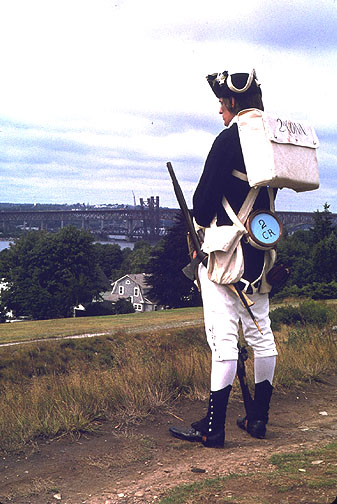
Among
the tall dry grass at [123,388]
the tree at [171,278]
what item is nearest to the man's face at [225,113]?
the tall dry grass at [123,388]

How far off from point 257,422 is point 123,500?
141 cm

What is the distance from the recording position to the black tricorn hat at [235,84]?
4.15 metres

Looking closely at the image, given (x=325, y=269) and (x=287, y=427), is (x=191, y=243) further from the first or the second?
(x=325, y=269)

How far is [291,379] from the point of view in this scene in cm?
591

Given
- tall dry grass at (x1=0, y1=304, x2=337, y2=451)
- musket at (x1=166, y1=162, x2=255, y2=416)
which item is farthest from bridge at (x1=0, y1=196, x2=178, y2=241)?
musket at (x1=166, y1=162, x2=255, y2=416)

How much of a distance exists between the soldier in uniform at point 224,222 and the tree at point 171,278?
123 ft

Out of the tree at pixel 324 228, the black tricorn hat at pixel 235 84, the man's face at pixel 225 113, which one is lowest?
the man's face at pixel 225 113

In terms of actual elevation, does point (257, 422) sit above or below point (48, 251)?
below

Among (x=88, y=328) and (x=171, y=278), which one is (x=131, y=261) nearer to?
(x=171, y=278)

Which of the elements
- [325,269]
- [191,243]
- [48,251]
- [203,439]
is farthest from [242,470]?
[48,251]

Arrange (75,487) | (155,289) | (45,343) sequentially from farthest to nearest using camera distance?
(155,289), (45,343), (75,487)

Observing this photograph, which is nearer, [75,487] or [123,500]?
[123,500]

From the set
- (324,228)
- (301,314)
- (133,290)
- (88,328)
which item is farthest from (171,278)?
(133,290)

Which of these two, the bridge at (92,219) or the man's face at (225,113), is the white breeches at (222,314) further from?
the bridge at (92,219)
